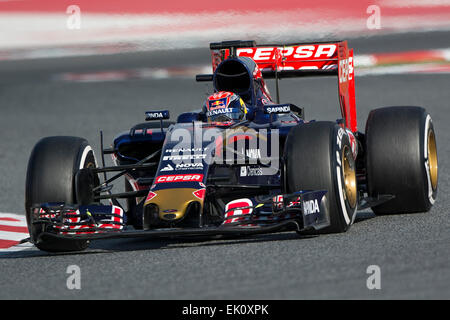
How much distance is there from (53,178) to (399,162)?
302 cm

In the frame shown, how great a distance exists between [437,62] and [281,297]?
57.9 ft

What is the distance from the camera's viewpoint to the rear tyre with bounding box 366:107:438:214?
29.9 feet

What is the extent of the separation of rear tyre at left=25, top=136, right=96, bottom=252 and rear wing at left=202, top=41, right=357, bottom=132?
227cm

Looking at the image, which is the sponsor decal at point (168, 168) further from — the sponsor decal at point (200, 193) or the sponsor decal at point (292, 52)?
the sponsor decal at point (292, 52)

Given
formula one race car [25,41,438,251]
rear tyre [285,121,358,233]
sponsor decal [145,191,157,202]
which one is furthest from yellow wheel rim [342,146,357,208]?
sponsor decal [145,191,157,202]

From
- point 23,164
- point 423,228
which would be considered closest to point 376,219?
point 423,228

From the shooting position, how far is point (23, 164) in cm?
1509

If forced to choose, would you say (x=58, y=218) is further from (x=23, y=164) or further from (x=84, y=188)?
(x=23, y=164)

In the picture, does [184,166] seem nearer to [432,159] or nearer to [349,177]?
[349,177]

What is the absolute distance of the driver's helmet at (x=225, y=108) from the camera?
30.9 ft

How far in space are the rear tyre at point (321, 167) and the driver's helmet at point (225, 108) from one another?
4.08 feet
